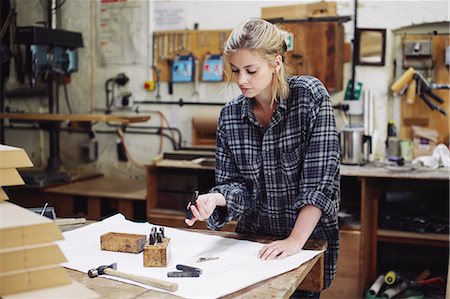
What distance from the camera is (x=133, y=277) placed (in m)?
1.25

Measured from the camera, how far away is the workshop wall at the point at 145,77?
3443 mm

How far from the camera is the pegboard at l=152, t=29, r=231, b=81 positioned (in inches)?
147

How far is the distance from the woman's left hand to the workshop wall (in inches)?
83.8

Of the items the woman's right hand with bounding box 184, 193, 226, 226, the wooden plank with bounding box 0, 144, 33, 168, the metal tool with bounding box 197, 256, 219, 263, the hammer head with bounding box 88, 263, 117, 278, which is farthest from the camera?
the woman's right hand with bounding box 184, 193, 226, 226

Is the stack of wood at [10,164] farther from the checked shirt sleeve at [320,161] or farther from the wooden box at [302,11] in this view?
the wooden box at [302,11]

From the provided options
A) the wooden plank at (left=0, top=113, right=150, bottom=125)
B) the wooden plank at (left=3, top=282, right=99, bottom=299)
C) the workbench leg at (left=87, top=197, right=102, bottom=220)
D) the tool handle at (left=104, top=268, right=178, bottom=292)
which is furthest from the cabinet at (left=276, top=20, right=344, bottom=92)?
the wooden plank at (left=3, top=282, right=99, bottom=299)

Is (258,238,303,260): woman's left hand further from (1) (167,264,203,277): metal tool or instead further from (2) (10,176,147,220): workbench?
(2) (10,176,147,220): workbench

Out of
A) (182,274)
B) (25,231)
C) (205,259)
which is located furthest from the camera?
(205,259)

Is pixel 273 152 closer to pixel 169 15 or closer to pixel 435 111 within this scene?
pixel 435 111

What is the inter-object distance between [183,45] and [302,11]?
85 centimetres

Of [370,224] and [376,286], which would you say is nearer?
[376,286]

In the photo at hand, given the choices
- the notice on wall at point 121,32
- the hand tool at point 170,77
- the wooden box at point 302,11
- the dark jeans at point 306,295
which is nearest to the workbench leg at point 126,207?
the hand tool at point 170,77

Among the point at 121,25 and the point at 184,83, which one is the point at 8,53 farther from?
the point at 184,83

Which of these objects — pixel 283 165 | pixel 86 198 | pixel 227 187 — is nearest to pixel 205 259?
pixel 227 187
